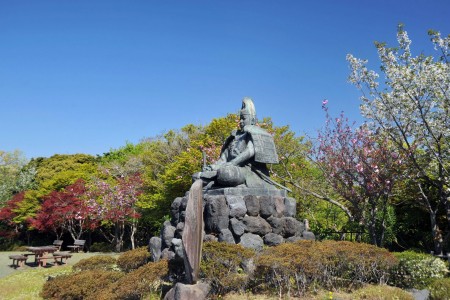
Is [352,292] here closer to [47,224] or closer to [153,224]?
[153,224]

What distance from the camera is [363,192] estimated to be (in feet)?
44.8

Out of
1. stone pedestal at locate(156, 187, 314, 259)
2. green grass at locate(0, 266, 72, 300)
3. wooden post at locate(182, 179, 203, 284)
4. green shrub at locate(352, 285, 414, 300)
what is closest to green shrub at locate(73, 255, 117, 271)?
green grass at locate(0, 266, 72, 300)

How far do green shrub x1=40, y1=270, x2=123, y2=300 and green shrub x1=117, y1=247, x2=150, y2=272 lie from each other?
375mm

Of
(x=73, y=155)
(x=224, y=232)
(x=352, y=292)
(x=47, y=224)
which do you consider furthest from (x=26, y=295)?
(x=73, y=155)

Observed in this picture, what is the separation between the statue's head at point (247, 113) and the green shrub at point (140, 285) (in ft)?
12.8

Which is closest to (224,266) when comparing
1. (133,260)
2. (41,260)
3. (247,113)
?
(133,260)

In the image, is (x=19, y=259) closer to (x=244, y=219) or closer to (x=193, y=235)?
(x=244, y=219)

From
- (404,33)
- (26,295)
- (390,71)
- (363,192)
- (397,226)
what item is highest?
(404,33)

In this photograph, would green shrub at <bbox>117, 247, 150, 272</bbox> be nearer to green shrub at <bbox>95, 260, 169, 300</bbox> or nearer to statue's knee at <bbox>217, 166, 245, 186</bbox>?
green shrub at <bbox>95, 260, 169, 300</bbox>

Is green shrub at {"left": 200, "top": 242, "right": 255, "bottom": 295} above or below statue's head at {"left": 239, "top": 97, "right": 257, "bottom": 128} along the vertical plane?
below

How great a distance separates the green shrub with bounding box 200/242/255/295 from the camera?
20.5 ft

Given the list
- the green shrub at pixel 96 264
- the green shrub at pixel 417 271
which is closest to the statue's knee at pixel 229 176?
the green shrub at pixel 417 271

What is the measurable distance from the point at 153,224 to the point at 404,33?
2019 centimetres

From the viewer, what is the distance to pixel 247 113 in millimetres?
9133
